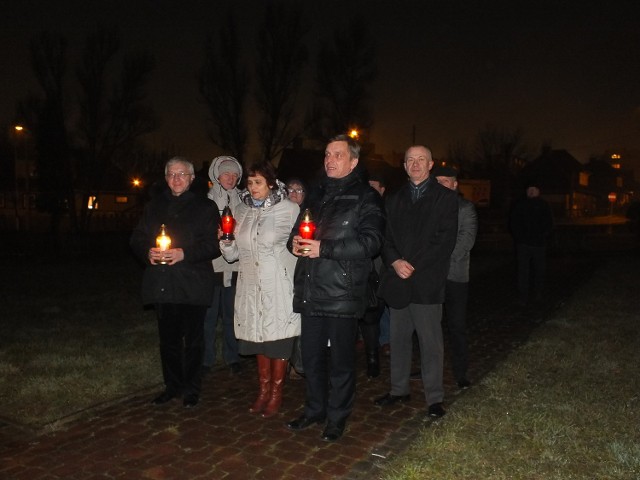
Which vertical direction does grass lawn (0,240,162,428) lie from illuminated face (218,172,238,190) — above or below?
below

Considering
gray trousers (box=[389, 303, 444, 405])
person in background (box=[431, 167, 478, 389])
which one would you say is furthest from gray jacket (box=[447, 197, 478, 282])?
gray trousers (box=[389, 303, 444, 405])

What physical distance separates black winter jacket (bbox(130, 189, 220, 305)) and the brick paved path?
3.33 feet

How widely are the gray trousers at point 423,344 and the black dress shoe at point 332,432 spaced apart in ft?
3.06

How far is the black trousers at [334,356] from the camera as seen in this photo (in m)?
4.64

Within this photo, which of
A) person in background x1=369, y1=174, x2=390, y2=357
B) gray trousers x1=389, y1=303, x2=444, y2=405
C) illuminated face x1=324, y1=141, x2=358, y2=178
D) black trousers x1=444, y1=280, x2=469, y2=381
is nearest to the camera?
illuminated face x1=324, y1=141, x2=358, y2=178

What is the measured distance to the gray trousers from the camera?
16.8 ft

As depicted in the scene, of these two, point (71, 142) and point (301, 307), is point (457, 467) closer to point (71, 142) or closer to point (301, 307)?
point (301, 307)

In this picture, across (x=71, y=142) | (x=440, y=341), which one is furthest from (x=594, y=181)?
(x=440, y=341)

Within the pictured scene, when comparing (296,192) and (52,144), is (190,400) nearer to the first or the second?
(296,192)

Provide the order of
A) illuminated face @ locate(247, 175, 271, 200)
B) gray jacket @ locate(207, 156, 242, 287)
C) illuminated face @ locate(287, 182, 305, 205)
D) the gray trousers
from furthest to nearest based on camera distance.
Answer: illuminated face @ locate(287, 182, 305, 205) → gray jacket @ locate(207, 156, 242, 287) → the gray trousers → illuminated face @ locate(247, 175, 271, 200)

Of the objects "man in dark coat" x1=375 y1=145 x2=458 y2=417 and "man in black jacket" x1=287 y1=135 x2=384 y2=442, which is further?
"man in dark coat" x1=375 y1=145 x2=458 y2=417

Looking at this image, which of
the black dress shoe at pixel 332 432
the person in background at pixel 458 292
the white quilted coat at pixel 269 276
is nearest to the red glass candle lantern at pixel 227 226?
the white quilted coat at pixel 269 276

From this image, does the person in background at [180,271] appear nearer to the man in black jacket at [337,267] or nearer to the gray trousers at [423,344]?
the man in black jacket at [337,267]

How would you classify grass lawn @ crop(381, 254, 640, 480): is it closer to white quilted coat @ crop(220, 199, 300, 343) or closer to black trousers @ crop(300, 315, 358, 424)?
black trousers @ crop(300, 315, 358, 424)
